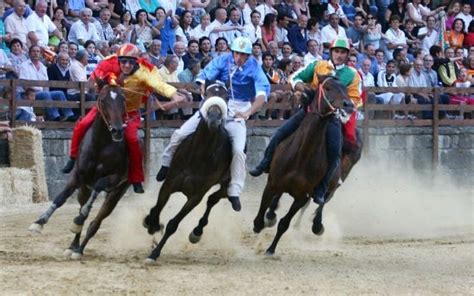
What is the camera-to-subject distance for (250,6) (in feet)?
81.5

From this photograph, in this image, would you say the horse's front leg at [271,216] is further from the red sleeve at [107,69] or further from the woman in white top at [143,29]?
the woman in white top at [143,29]

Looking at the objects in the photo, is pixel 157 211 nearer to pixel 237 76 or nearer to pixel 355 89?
pixel 237 76

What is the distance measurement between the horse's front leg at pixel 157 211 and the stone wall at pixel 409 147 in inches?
279

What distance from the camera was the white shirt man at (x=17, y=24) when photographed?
68.2ft

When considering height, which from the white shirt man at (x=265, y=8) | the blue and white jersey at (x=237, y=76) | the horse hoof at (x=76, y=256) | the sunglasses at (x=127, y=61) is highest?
the white shirt man at (x=265, y=8)

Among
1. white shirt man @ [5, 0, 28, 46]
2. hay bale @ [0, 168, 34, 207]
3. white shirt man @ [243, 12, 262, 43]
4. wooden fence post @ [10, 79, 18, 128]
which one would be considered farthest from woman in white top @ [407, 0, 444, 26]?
hay bale @ [0, 168, 34, 207]

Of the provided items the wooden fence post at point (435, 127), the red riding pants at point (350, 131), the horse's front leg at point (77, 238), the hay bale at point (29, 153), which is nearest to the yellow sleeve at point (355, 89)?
the red riding pants at point (350, 131)

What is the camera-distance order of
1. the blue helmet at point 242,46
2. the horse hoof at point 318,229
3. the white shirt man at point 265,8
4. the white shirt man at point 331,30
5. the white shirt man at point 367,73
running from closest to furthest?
1. the blue helmet at point 242,46
2. the horse hoof at point 318,229
3. the white shirt man at point 367,73
4. the white shirt man at point 265,8
5. the white shirt man at point 331,30

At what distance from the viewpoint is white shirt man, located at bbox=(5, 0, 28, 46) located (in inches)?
819

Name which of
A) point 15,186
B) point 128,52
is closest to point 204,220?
point 128,52

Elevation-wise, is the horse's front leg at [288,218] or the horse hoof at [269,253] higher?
the horse's front leg at [288,218]

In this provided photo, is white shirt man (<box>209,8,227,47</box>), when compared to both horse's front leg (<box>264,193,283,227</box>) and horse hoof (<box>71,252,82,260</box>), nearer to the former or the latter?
horse's front leg (<box>264,193,283,227</box>)

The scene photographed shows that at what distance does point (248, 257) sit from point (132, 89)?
2.34 meters

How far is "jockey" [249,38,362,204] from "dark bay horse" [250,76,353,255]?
9 cm
